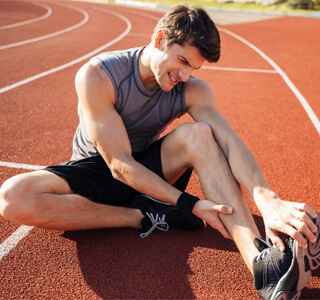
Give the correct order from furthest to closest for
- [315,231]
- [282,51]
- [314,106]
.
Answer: [282,51] < [314,106] < [315,231]

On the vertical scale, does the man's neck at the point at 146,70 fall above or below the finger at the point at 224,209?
above

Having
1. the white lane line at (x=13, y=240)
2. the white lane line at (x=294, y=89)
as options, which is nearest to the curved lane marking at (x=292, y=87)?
the white lane line at (x=294, y=89)

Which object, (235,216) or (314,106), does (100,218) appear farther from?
(314,106)

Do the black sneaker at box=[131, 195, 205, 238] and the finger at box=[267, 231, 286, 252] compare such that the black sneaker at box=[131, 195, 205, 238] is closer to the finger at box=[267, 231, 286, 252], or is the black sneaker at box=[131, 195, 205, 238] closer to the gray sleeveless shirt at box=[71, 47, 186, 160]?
the gray sleeveless shirt at box=[71, 47, 186, 160]

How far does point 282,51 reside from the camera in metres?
10.2

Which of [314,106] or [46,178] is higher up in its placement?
[46,178]

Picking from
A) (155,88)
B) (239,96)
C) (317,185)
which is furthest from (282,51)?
(155,88)

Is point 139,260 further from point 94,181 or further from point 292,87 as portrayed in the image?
point 292,87

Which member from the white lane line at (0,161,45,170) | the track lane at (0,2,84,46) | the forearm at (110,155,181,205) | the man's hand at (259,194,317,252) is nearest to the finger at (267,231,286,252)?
the man's hand at (259,194,317,252)

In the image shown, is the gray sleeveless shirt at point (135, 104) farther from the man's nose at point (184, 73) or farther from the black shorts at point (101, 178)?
the man's nose at point (184, 73)

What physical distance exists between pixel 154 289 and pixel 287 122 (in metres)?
3.56

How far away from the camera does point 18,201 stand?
2500 millimetres

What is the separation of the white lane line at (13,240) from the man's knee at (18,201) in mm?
310

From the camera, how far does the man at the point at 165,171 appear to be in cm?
226
